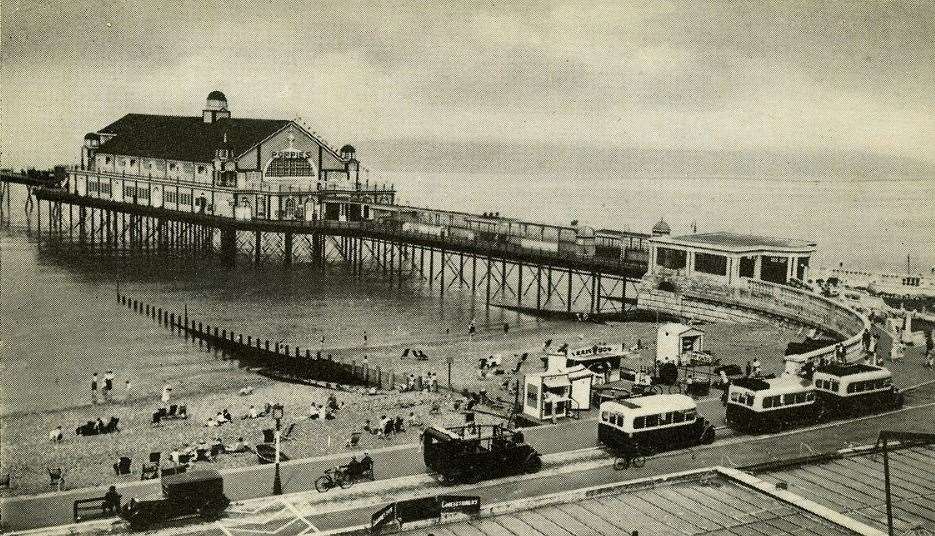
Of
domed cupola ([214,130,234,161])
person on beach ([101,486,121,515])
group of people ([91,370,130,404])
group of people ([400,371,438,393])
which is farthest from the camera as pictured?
domed cupola ([214,130,234,161])

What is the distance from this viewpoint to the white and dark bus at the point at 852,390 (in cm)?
3156

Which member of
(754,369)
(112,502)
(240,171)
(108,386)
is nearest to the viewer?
(112,502)

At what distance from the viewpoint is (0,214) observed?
417ft

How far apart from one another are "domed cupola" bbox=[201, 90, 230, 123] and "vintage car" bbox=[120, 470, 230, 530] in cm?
8392

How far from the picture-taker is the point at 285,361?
46750 mm

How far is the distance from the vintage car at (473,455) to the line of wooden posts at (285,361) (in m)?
Result: 15.1

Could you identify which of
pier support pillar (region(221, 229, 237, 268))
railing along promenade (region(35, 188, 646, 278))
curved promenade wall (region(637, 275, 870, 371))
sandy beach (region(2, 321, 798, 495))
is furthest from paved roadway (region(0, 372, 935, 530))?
pier support pillar (region(221, 229, 237, 268))

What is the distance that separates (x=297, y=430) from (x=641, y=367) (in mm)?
15612

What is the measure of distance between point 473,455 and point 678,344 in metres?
18.1

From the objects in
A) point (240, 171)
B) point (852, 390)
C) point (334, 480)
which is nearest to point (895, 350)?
point (852, 390)

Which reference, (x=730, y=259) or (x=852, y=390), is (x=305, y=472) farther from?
(x=730, y=259)

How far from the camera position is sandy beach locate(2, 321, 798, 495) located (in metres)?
29.5

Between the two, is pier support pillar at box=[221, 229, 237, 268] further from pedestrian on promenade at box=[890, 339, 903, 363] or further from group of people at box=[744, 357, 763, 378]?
pedestrian on promenade at box=[890, 339, 903, 363]

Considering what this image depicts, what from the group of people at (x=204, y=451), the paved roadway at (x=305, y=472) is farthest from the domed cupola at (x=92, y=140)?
the paved roadway at (x=305, y=472)
